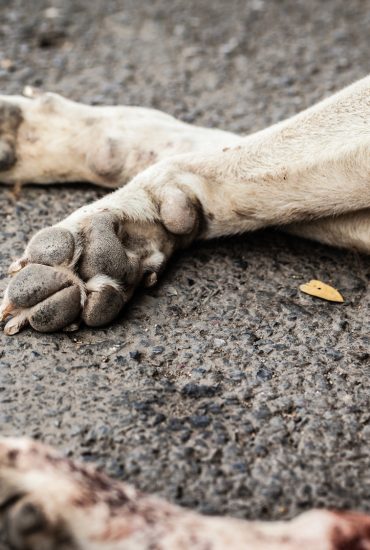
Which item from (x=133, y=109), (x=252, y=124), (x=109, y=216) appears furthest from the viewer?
(x=252, y=124)

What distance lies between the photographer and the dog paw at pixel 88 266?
2551 millimetres

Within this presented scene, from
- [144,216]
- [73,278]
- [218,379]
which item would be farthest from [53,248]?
[218,379]

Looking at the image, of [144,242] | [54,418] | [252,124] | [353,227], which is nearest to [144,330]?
[144,242]

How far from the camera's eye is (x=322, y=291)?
308cm

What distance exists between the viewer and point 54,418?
7.88ft

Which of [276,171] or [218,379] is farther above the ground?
Result: [276,171]

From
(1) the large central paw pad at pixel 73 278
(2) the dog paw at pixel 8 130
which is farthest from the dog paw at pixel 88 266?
(2) the dog paw at pixel 8 130

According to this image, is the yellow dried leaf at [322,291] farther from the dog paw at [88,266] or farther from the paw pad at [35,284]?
the paw pad at [35,284]

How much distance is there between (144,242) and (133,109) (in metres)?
0.93

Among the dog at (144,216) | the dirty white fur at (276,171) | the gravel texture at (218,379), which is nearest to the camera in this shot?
the dog at (144,216)

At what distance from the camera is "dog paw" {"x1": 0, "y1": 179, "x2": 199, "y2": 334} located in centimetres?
255

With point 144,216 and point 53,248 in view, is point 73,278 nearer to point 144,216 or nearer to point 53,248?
point 53,248

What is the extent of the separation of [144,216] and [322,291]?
0.73 m

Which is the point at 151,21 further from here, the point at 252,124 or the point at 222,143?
the point at 222,143
